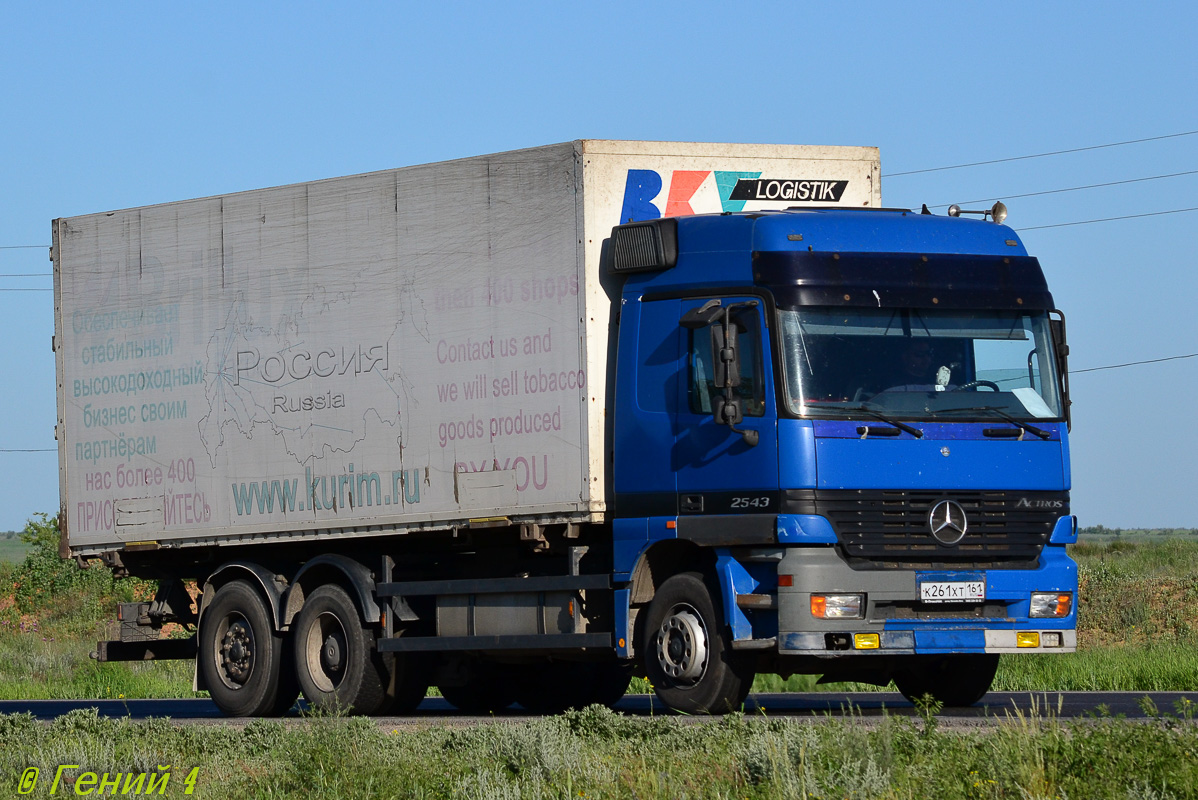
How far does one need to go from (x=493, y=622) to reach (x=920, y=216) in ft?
15.4

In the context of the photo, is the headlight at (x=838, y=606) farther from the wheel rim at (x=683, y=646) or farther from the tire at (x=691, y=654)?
the wheel rim at (x=683, y=646)

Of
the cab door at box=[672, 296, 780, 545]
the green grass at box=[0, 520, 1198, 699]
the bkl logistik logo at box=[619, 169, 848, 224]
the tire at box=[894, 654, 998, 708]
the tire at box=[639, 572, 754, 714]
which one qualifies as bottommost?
the green grass at box=[0, 520, 1198, 699]

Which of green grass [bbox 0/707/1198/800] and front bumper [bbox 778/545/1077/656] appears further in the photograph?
front bumper [bbox 778/545/1077/656]

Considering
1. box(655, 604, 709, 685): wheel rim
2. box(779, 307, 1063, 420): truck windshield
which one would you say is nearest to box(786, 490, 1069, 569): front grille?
box(779, 307, 1063, 420): truck windshield

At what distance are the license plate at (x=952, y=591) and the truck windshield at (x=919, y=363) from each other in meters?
1.18

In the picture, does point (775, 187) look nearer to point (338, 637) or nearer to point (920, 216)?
point (920, 216)

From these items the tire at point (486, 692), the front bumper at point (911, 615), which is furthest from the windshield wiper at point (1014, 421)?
the tire at point (486, 692)

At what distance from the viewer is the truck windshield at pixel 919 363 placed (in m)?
12.3

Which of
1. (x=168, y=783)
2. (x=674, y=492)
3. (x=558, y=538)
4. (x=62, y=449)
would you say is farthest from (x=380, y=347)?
(x=168, y=783)

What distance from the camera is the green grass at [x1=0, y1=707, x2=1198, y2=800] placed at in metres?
8.02

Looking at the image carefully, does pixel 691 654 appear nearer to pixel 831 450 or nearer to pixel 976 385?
pixel 831 450

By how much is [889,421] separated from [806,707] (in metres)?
3.85

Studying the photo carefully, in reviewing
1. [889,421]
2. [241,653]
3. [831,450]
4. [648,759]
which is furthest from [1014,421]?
[241,653]

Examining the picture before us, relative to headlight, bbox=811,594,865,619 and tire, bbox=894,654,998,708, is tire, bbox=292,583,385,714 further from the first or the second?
headlight, bbox=811,594,865,619
